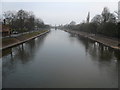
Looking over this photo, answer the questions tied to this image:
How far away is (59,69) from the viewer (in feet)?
38.4

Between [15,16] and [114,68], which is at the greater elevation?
[15,16]

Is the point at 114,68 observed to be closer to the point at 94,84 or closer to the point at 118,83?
the point at 118,83

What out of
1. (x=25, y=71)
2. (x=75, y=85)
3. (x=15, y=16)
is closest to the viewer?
(x=75, y=85)

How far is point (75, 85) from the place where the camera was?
28.0 feet

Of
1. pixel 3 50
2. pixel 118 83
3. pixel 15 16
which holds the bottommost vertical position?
pixel 118 83

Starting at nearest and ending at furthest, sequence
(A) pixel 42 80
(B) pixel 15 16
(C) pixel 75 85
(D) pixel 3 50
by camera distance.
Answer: (C) pixel 75 85 → (A) pixel 42 80 → (D) pixel 3 50 → (B) pixel 15 16

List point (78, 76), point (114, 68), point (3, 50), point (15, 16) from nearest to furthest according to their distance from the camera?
point (78, 76) → point (114, 68) → point (3, 50) → point (15, 16)

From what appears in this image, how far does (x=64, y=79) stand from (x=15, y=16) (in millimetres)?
33222

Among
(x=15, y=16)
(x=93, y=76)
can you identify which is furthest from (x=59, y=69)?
(x=15, y=16)

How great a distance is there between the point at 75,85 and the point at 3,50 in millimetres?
13243

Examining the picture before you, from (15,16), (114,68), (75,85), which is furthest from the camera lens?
(15,16)

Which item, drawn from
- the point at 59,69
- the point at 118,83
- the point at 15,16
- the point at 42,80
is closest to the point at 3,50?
the point at 59,69

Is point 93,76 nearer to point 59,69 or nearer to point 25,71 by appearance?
point 59,69

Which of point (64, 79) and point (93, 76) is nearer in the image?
point (64, 79)
